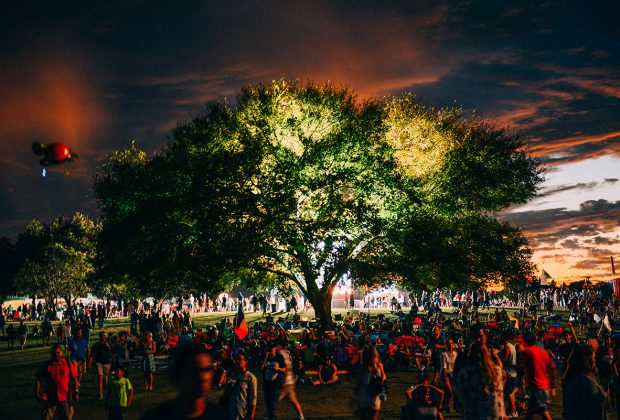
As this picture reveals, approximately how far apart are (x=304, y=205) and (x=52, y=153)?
1400cm

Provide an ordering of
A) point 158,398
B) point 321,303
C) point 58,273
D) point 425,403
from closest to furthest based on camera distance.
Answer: point 425,403 → point 158,398 → point 321,303 → point 58,273

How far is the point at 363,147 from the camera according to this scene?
29125mm

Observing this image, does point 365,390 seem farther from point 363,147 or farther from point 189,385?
point 363,147

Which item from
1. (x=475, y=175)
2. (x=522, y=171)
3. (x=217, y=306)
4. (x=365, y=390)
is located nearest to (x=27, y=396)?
(x=365, y=390)

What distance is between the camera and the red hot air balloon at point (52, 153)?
17562 mm

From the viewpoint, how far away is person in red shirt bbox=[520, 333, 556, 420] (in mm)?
9984

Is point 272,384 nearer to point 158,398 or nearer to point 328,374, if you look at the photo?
point 158,398

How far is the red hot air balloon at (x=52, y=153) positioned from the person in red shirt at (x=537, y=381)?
47.6 feet

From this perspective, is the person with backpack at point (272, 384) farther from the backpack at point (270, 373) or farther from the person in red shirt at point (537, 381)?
the person in red shirt at point (537, 381)

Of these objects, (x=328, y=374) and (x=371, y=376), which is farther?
(x=328, y=374)

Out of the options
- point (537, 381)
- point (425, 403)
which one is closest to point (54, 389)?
point (425, 403)

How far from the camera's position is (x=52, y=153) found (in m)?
17.8

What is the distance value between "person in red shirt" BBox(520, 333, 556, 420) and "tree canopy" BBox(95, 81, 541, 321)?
17639mm

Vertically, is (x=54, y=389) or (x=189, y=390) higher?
(x=189, y=390)
